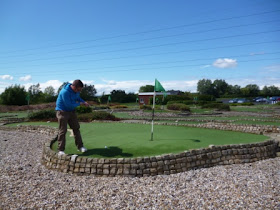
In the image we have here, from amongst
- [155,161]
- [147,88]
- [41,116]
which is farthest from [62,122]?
[147,88]

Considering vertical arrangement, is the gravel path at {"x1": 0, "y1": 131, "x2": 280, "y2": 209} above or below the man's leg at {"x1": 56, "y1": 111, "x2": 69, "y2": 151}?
below

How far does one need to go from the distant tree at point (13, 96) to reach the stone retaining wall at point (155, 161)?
4419cm

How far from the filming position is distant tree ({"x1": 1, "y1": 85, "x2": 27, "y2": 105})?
4616cm

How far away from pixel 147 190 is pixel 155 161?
118cm

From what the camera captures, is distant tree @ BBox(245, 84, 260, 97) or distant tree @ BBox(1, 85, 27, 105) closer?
distant tree @ BBox(1, 85, 27, 105)

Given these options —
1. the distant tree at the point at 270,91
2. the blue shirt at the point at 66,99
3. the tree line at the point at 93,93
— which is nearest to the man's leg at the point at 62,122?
the blue shirt at the point at 66,99

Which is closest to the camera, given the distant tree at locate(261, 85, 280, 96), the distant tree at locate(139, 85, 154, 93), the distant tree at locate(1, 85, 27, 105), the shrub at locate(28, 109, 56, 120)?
the shrub at locate(28, 109, 56, 120)

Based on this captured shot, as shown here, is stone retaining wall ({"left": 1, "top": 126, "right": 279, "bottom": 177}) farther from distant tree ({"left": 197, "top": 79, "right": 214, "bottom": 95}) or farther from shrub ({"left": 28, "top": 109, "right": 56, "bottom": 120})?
distant tree ({"left": 197, "top": 79, "right": 214, "bottom": 95})

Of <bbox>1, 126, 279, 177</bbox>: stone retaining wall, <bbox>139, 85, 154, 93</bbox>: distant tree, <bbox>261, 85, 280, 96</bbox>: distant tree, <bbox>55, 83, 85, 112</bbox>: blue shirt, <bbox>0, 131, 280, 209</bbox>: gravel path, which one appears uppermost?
<bbox>139, 85, 154, 93</bbox>: distant tree

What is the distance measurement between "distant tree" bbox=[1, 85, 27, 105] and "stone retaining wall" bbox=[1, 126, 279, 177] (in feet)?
145

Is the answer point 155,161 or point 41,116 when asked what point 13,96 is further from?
point 155,161

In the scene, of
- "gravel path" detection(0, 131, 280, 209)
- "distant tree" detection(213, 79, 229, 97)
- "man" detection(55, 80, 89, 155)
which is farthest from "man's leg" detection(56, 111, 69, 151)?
"distant tree" detection(213, 79, 229, 97)

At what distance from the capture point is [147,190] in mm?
5582

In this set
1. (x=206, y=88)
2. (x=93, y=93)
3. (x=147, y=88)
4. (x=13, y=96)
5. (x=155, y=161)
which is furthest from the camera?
(x=147, y=88)
